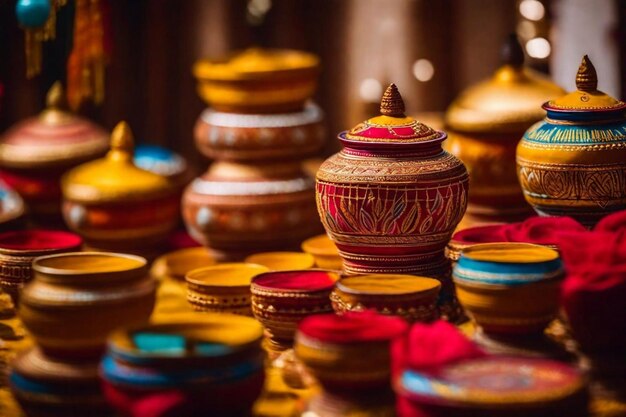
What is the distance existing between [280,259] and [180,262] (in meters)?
0.46

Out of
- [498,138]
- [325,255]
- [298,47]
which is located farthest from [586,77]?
[298,47]

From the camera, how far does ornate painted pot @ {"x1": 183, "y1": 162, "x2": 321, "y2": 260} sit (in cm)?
338

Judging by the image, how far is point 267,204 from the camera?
3.39m

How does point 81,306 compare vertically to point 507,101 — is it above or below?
below

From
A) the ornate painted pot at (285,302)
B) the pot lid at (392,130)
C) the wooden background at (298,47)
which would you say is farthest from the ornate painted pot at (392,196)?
the wooden background at (298,47)

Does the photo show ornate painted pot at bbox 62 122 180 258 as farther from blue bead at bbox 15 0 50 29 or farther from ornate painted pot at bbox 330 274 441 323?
ornate painted pot at bbox 330 274 441 323

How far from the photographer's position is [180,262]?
345cm

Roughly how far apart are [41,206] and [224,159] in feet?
1.93

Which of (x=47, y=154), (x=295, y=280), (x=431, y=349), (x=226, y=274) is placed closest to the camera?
(x=431, y=349)

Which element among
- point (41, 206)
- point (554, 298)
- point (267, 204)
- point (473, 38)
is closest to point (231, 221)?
point (267, 204)

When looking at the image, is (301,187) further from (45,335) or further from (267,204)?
(45,335)

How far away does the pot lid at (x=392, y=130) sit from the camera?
2.61 meters

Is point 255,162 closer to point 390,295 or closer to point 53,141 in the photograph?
point 53,141

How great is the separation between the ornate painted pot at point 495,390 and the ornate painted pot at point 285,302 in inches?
20.7
